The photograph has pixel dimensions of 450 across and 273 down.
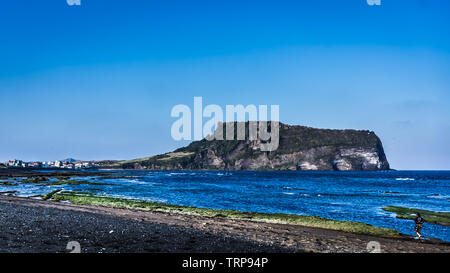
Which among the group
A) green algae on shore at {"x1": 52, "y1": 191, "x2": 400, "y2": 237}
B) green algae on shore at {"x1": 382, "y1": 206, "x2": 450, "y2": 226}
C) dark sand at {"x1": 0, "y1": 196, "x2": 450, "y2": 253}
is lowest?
green algae on shore at {"x1": 382, "y1": 206, "x2": 450, "y2": 226}

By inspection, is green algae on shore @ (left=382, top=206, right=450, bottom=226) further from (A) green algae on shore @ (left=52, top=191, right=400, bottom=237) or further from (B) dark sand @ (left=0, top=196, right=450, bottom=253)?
(B) dark sand @ (left=0, top=196, right=450, bottom=253)

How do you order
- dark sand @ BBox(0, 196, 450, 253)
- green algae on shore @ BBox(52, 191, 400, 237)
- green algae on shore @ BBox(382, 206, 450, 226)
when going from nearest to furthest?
dark sand @ BBox(0, 196, 450, 253)
green algae on shore @ BBox(52, 191, 400, 237)
green algae on shore @ BBox(382, 206, 450, 226)

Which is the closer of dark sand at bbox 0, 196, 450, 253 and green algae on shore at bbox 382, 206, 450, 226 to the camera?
dark sand at bbox 0, 196, 450, 253

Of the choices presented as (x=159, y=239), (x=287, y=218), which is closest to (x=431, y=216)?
(x=287, y=218)

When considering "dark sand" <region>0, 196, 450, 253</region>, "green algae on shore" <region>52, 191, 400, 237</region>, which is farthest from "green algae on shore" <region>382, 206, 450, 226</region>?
"dark sand" <region>0, 196, 450, 253</region>

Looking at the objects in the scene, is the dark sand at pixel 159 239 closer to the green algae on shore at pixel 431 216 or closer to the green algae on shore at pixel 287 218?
the green algae on shore at pixel 287 218

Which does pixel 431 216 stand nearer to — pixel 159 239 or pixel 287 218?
pixel 287 218

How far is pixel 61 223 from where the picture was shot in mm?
25000

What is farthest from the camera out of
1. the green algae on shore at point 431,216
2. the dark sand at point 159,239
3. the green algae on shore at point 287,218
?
the green algae on shore at point 431,216

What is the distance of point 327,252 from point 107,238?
40.8ft

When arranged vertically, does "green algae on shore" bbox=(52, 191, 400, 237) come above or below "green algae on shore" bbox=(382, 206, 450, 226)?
above

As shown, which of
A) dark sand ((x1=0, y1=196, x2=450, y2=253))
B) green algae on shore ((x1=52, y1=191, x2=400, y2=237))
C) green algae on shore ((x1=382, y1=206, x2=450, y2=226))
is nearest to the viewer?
dark sand ((x1=0, y1=196, x2=450, y2=253))

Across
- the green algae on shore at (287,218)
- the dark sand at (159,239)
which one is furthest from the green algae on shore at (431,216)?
the dark sand at (159,239)

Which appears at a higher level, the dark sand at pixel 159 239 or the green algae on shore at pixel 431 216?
the dark sand at pixel 159 239
